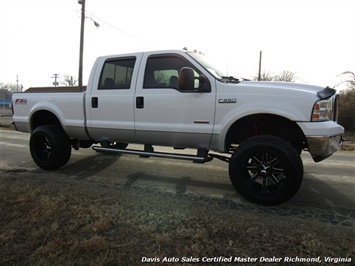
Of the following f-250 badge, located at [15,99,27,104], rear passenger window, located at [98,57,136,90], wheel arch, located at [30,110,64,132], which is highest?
rear passenger window, located at [98,57,136,90]

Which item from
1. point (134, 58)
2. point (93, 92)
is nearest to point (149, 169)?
point (93, 92)

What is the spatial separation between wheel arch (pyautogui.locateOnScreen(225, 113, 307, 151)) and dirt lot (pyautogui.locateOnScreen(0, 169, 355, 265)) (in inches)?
43.3

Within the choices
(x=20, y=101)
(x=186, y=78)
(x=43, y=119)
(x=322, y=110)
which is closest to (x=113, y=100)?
(x=186, y=78)

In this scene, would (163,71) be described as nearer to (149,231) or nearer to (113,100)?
(113,100)

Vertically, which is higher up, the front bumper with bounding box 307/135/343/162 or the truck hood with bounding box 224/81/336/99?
the truck hood with bounding box 224/81/336/99

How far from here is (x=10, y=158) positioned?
6734mm

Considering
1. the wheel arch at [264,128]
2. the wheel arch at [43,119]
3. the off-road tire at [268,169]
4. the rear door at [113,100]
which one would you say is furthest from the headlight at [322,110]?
the wheel arch at [43,119]

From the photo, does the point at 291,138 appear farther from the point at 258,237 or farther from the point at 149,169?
the point at 149,169

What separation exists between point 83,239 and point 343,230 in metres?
2.68

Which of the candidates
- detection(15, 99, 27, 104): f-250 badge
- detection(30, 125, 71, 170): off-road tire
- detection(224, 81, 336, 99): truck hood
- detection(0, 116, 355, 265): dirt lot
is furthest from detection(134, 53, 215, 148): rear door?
detection(15, 99, 27, 104): f-250 badge

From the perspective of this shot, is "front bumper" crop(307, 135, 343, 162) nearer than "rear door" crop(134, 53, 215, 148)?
Yes

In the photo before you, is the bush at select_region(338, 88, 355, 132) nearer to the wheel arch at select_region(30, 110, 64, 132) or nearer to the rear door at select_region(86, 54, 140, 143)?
the rear door at select_region(86, 54, 140, 143)

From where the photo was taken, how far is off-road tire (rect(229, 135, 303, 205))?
3.47 meters

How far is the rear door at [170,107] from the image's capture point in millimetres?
4066
